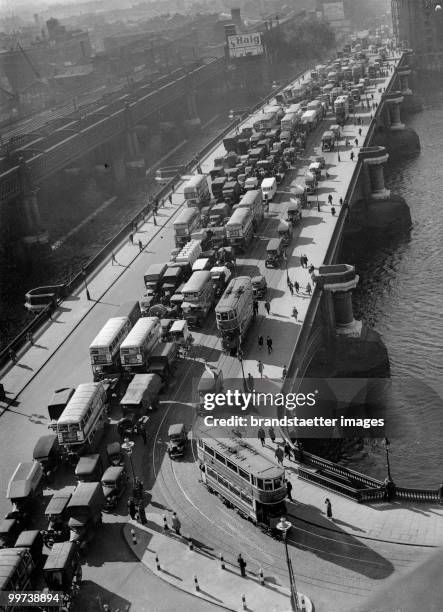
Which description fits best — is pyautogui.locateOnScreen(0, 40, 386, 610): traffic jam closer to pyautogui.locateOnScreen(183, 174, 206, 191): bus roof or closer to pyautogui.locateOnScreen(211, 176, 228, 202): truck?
pyautogui.locateOnScreen(211, 176, 228, 202): truck

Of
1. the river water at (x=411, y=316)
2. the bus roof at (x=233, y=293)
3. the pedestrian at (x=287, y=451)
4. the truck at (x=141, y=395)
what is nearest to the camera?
the pedestrian at (x=287, y=451)

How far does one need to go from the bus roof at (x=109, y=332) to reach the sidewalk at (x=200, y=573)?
48.4ft

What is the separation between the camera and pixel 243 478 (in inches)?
1407

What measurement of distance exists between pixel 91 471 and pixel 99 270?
33324mm

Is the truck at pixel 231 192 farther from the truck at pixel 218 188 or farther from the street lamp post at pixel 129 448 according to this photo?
the street lamp post at pixel 129 448

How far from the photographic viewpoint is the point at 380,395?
56.0 meters

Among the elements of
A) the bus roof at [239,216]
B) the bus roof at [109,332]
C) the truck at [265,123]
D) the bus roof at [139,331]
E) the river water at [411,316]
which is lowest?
the river water at [411,316]

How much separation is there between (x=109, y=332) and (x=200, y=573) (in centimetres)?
2077

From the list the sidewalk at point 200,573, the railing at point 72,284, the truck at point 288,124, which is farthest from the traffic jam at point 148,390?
the truck at point 288,124

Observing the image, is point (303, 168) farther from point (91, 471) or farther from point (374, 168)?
point (91, 471)

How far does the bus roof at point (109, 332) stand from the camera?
50.2 meters

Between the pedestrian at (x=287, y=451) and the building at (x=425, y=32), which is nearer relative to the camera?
the pedestrian at (x=287, y=451)

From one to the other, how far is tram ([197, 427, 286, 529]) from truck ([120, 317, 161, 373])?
1078 centimetres

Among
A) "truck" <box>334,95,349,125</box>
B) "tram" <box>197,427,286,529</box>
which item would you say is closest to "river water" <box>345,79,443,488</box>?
"tram" <box>197,427,286,529</box>
